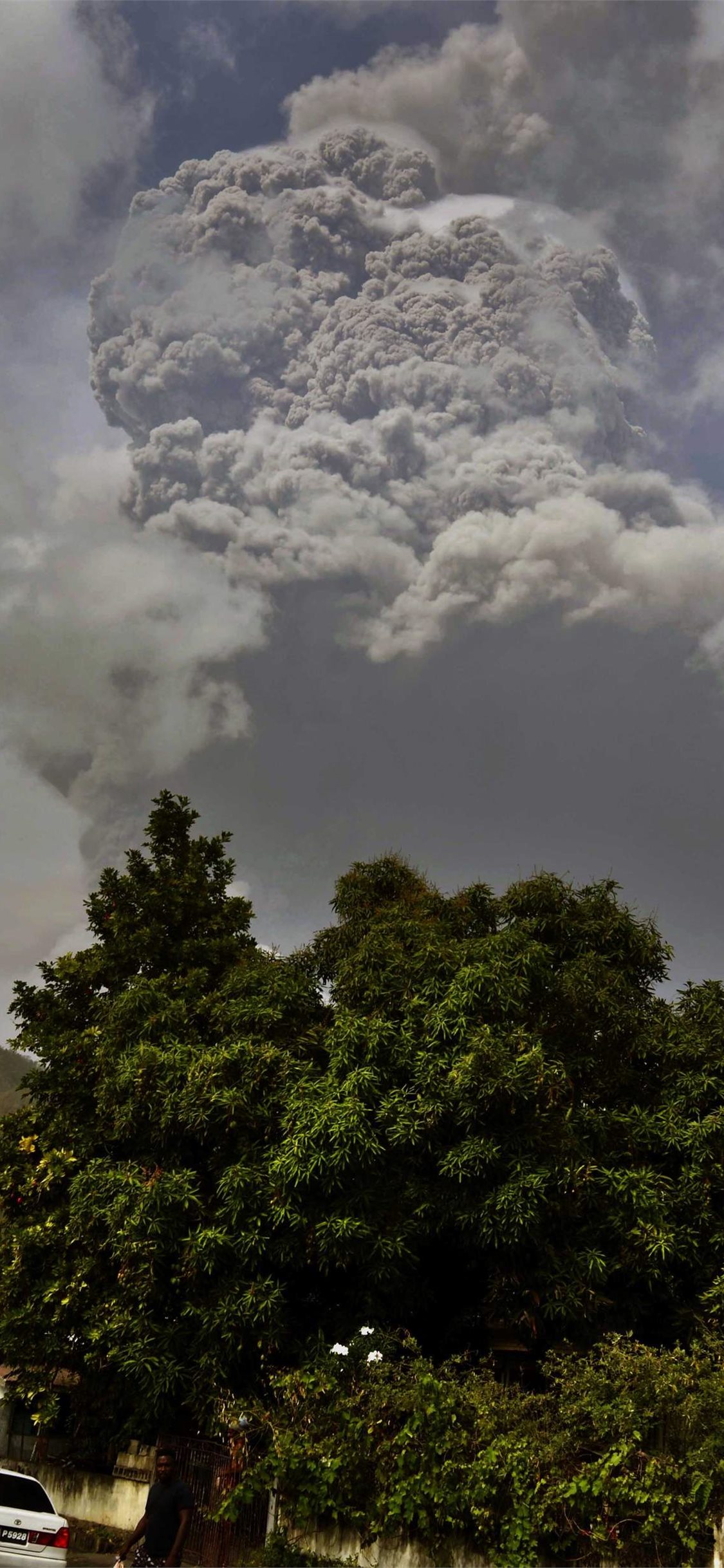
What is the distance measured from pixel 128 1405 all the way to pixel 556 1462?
9.00 meters

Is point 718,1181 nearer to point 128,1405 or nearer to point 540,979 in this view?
point 540,979

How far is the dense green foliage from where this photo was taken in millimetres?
9812

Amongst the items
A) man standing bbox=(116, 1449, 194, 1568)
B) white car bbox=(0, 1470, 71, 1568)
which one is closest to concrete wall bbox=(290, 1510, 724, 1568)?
white car bbox=(0, 1470, 71, 1568)

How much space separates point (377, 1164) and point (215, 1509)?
4.05 meters

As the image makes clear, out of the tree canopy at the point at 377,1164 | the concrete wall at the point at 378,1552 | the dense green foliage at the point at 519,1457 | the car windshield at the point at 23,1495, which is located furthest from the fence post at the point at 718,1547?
the car windshield at the point at 23,1495

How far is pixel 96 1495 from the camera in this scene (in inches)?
650

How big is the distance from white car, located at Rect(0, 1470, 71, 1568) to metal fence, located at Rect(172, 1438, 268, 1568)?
4.53 ft

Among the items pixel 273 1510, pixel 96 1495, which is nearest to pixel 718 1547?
pixel 273 1510

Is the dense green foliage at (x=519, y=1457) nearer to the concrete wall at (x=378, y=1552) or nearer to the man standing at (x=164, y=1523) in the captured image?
the concrete wall at (x=378, y=1552)

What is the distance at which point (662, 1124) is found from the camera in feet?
50.6

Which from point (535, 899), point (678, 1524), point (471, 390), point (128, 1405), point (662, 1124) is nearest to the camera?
point (678, 1524)

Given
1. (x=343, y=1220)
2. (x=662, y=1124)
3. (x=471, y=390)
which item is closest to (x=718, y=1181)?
(x=662, y=1124)

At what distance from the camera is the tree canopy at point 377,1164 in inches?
544

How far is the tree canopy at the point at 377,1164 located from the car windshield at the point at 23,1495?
284cm
